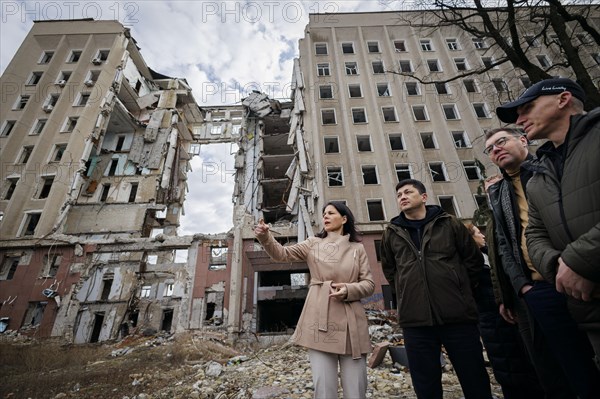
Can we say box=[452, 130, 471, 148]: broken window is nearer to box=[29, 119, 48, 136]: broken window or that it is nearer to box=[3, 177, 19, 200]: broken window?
box=[3, 177, 19, 200]: broken window

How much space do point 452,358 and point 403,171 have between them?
17493 mm

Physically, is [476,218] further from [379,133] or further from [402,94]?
[402,94]

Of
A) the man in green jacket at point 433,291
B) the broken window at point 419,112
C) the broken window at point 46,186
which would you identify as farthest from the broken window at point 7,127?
the broken window at point 419,112

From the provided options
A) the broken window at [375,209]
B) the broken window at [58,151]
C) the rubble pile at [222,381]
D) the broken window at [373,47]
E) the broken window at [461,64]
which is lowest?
the rubble pile at [222,381]

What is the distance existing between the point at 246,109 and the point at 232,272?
18.3 m

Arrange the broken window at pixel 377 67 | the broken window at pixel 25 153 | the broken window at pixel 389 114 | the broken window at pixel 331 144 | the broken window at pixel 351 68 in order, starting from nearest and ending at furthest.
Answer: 1. the broken window at pixel 331 144
2. the broken window at pixel 25 153
3. the broken window at pixel 389 114
4. the broken window at pixel 351 68
5. the broken window at pixel 377 67

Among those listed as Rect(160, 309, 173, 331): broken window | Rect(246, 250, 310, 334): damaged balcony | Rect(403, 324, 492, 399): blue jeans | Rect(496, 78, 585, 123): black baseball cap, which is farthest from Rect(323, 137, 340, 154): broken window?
Rect(403, 324, 492, 399): blue jeans

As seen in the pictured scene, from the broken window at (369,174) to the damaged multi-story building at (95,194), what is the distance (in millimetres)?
10297

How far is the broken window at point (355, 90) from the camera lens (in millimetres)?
21962

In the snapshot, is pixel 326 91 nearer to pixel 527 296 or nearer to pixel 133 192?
pixel 133 192

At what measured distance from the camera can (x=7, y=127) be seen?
70.1 ft

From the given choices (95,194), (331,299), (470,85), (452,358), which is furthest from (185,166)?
(452,358)

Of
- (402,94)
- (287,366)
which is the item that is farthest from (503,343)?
(402,94)

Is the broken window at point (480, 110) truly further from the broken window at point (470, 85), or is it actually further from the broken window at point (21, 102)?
the broken window at point (21, 102)
